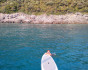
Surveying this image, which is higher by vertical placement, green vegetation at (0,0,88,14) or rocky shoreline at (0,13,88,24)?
green vegetation at (0,0,88,14)

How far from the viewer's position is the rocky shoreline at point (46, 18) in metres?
60.5

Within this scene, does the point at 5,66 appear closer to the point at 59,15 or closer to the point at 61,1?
the point at 59,15

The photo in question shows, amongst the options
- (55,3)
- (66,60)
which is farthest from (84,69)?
(55,3)

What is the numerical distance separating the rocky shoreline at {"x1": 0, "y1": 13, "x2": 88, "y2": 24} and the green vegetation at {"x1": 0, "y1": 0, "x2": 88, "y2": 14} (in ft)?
15.2

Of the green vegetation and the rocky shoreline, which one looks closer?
the rocky shoreline

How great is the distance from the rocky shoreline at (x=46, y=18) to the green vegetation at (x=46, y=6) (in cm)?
464

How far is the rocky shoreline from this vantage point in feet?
199

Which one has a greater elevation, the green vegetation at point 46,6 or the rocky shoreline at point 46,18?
the green vegetation at point 46,6

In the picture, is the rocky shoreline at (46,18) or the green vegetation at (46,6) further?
the green vegetation at (46,6)

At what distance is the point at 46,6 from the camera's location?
70875mm

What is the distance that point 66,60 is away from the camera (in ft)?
37.9

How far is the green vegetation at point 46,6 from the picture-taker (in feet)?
218

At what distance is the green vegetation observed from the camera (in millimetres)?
66312

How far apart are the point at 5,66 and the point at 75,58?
707cm
